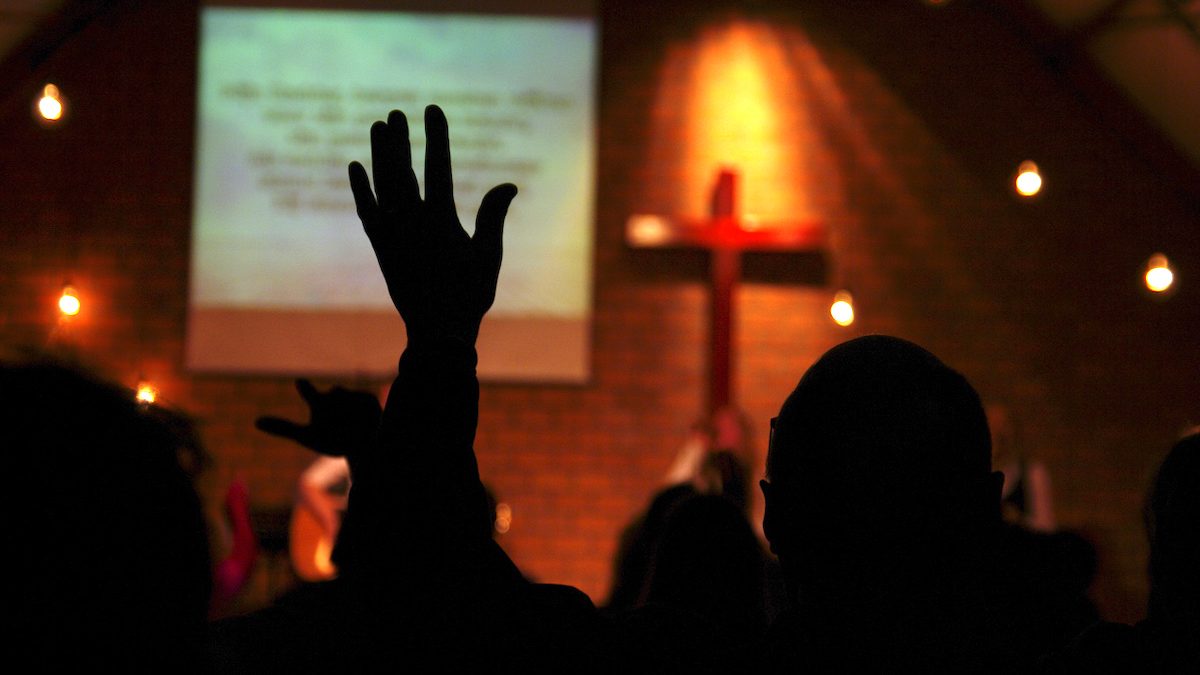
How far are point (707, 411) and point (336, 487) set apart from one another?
191 centimetres

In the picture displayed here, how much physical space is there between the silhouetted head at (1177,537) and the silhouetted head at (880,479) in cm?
35

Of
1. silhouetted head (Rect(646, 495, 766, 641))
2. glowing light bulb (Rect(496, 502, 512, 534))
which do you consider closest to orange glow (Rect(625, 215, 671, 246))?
glowing light bulb (Rect(496, 502, 512, 534))

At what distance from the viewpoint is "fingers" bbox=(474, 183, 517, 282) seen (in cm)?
96

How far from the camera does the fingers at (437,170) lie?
934 millimetres

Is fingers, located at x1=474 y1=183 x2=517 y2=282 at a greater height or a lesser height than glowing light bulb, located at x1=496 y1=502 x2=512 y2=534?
greater

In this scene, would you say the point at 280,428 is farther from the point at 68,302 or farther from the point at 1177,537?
the point at 68,302

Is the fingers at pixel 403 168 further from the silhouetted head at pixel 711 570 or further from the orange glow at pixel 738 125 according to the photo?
the orange glow at pixel 738 125

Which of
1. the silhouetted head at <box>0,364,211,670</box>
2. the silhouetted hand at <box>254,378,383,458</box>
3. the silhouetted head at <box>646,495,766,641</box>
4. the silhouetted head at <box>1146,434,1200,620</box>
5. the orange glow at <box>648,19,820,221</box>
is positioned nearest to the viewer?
the silhouetted head at <box>0,364,211,670</box>

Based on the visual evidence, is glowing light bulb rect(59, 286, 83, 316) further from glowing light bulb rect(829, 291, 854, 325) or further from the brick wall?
glowing light bulb rect(829, 291, 854, 325)

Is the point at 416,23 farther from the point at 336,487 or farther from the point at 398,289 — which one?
the point at 398,289

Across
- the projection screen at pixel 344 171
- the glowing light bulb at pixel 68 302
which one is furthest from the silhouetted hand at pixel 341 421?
the glowing light bulb at pixel 68 302

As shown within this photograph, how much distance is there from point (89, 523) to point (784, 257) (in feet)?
18.3

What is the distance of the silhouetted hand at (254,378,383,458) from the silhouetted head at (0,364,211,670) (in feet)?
3.18

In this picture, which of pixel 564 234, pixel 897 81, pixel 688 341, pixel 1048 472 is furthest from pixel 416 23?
pixel 1048 472
